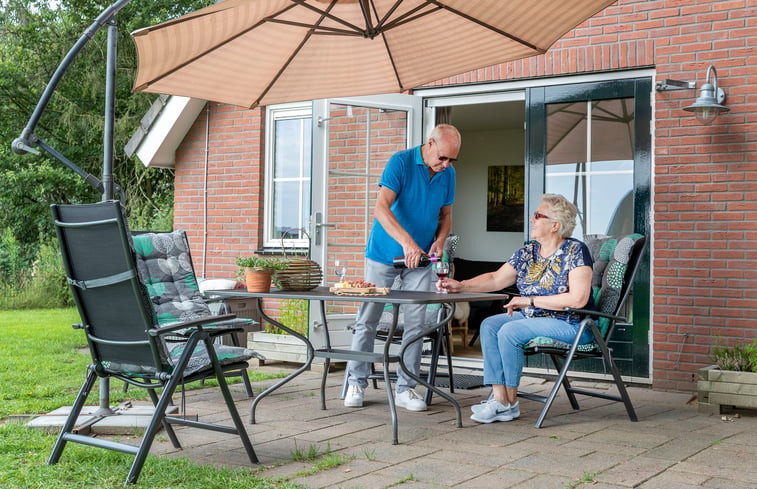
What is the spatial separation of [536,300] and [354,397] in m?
1.23

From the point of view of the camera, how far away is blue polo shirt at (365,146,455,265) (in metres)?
4.85

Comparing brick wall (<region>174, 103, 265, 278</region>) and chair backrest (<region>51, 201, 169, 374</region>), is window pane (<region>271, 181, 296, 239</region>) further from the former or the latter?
chair backrest (<region>51, 201, 169, 374</region>)

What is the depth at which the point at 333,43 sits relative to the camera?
5.09 metres

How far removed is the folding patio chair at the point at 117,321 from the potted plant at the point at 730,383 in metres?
2.83

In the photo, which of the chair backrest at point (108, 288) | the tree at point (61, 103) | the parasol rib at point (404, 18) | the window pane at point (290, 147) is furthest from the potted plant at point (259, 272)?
the tree at point (61, 103)

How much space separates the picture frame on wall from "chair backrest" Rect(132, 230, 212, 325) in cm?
672

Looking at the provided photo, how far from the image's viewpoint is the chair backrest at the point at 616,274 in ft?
15.5

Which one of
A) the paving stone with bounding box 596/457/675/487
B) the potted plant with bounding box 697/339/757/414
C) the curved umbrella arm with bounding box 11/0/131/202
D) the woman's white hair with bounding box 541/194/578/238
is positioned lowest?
the paving stone with bounding box 596/457/675/487

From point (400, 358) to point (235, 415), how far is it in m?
1.20

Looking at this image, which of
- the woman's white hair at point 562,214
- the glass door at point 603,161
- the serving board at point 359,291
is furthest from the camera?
the glass door at point 603,161

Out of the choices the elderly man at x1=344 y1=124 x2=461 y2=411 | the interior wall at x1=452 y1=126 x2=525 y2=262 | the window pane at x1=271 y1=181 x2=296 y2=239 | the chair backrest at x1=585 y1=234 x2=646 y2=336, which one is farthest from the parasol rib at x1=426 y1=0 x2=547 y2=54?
the interior wall at x1=452 y1=126 x2=525 y2=262

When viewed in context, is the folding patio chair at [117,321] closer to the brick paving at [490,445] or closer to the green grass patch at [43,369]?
the brick paving at [490,445]

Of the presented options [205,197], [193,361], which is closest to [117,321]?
[193,361]

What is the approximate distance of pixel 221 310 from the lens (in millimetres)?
5789
